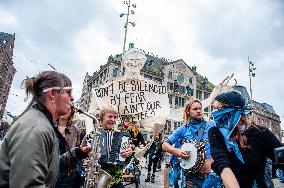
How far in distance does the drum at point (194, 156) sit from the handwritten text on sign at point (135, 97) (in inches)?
137

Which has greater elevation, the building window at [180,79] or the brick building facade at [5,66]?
the brick building facade at [5,66]

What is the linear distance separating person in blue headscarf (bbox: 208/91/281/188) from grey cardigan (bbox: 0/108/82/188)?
129cm

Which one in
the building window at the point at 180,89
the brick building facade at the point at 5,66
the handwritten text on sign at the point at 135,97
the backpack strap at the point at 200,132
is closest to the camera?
the backpack strap at the point at 200,132

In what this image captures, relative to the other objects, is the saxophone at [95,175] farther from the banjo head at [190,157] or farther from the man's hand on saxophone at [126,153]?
the banjo head at [190,157]

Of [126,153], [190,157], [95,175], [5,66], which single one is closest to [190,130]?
[190,157]

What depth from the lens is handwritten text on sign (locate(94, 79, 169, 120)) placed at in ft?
26.4

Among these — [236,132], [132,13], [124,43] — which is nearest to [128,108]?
[236,132]

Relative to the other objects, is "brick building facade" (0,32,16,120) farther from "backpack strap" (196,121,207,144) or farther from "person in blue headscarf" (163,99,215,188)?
"backpack strap" (196,121,207,144)

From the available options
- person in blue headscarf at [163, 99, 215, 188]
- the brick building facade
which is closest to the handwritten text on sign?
person in blue headscarf at [163, 99, 215, 188]

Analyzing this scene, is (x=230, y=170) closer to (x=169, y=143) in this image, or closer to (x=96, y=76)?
(x=169, y=143)

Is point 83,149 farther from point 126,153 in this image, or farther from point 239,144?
point 239,144

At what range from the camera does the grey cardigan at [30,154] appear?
159 cm

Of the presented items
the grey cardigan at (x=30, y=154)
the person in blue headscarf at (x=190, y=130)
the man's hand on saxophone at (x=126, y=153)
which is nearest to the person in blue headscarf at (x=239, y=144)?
the grey cardigan at (x=30, y=154)

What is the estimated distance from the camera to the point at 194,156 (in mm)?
4383
